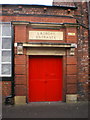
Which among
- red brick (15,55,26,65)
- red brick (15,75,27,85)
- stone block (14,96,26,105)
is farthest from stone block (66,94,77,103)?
red brick (15,55,26,65)

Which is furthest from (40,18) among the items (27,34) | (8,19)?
(8,19)

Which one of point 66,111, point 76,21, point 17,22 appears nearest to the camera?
point 66,111

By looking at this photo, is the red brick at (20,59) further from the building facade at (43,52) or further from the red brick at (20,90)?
the red brick at (20,90)

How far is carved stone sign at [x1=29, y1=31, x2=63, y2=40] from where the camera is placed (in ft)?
19.1

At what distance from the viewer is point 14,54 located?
5.75m

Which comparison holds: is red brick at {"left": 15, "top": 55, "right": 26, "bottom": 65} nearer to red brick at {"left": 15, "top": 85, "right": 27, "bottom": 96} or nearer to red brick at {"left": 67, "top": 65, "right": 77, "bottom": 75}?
red brick at {"left": 15, "top": 85, "right": 27, "bottom": 96}

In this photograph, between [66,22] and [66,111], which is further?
[66,22]

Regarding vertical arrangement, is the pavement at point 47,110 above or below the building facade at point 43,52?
below

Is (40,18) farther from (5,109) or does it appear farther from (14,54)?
(5,109)

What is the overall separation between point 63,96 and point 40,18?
365 centimetres

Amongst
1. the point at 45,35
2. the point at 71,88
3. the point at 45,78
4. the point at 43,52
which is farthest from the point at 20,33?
the point at 71,88

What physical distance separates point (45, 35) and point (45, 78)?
193 cm

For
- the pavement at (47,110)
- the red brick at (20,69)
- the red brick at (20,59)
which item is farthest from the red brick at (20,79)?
the pavement at (47,110)

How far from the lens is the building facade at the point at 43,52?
571 centimetres
